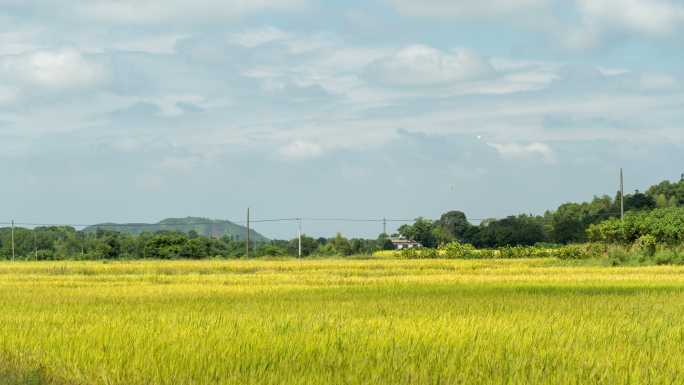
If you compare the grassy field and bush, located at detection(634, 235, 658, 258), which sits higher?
bush, located at detection(634, 235, 658, 258)

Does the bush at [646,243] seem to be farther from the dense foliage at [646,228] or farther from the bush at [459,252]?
the bush at [459,252]

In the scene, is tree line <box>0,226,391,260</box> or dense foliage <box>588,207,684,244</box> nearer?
dense foliage <box>588,207,684,244</box>

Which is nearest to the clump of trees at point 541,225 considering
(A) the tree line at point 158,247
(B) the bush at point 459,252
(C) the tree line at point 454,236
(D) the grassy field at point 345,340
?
(C) the tree line at point 454,236

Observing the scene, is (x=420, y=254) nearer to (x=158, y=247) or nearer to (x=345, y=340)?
(x=158, y=247)

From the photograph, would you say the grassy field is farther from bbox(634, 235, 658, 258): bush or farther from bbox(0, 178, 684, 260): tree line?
bbox(0, 178, 684, 260): tree line

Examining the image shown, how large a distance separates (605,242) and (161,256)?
987 inches

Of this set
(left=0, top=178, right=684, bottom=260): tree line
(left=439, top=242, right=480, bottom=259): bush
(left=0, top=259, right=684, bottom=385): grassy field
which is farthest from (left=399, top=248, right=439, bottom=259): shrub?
(left=0, top=259, right=684, bottom=385): grassy field

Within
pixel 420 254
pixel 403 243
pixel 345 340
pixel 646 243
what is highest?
pixel 403 243

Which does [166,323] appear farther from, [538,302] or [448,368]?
[538,302]

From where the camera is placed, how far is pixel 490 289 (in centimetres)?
1961

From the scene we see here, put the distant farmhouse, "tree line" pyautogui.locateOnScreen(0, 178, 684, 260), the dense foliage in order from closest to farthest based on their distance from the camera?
the dense foliage < "tree line" pyautogui.locateOnScreen(0, 178, 684, 260) < the distant farmhouse

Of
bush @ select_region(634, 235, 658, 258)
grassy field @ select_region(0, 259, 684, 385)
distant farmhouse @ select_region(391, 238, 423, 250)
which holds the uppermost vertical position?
distant farmhouse @ select_region(391, 238, 423, 250)

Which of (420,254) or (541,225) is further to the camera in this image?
(541,225)

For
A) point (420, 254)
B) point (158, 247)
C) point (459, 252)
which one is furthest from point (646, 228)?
point (158, 247)
